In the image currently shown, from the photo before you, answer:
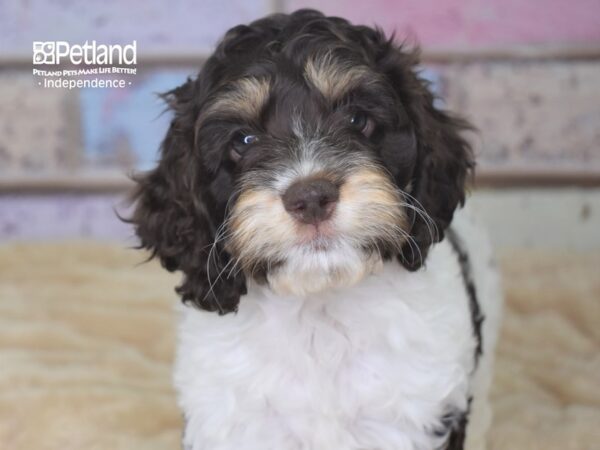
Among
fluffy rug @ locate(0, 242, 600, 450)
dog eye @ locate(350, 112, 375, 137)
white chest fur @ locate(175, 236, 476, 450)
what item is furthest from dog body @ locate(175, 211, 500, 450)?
fluffy rug @ locate(0, 242, 600, 450)

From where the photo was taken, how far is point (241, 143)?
8.23 feet

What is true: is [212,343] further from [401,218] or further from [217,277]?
[401,218]

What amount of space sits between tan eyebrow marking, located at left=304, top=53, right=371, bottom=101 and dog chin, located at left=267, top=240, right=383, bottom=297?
428mm

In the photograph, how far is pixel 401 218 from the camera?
238 cm

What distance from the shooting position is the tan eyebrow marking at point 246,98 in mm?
2459

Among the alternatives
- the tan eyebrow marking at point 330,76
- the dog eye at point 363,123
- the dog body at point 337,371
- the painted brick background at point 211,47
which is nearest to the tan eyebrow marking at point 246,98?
the tan eyebrow marking at point 330,76

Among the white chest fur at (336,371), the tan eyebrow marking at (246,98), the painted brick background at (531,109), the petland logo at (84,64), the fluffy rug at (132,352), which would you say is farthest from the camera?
the painted brick background at (531,109)

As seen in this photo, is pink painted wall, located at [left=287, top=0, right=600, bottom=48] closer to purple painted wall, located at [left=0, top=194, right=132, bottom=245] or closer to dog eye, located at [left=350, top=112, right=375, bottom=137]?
purple painted wall, located at [left=0, top=194, right=132, bottom=245]

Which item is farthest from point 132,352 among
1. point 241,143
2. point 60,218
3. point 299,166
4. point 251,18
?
point 299,166

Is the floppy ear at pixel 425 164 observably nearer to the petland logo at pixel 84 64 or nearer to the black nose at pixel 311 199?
the black nose at pixel 311 199

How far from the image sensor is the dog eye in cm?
250

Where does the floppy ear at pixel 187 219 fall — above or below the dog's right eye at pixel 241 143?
below

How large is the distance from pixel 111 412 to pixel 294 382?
46.0 inches

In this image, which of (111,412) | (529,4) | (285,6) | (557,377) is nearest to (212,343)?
(111,412)
